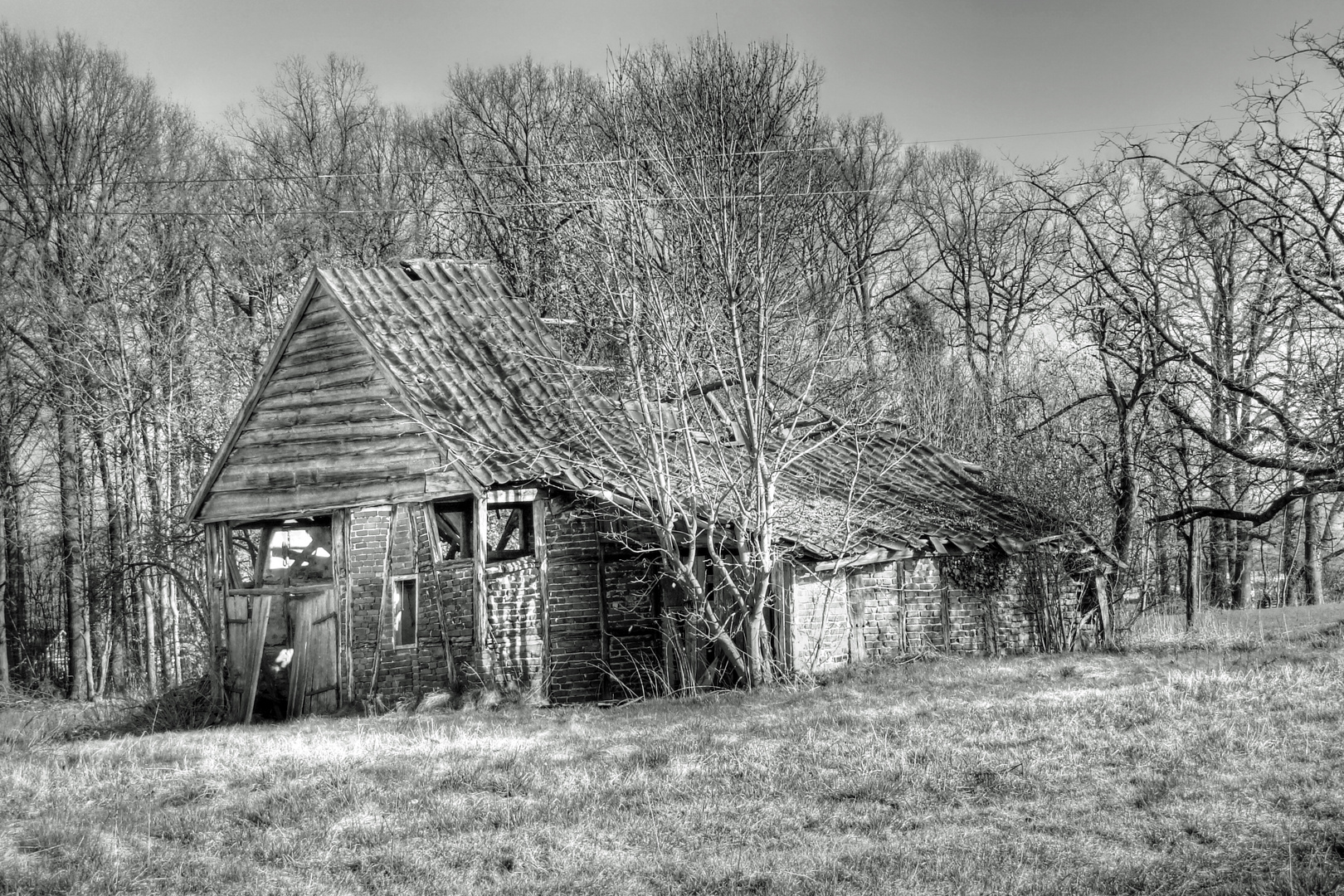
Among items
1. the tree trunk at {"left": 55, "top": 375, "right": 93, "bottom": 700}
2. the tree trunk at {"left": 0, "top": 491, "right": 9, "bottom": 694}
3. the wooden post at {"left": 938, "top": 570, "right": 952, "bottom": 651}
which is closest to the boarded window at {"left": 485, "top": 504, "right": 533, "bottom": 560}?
the wooden post at {"left": 938, "top": 570, "right": 952, "bottom": 651}

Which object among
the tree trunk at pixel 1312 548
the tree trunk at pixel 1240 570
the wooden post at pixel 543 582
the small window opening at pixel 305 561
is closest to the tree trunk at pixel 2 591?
Answer: the small window opening at pixel 305 561

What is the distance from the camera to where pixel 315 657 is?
1483 centimetres

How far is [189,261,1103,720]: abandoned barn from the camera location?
1460cm

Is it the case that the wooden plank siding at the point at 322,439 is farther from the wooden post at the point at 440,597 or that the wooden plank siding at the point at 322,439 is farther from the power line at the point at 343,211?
the power line at the point at 343,211

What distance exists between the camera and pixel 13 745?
40.5 ft

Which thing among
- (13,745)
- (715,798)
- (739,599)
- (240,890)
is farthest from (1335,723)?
(13,745)

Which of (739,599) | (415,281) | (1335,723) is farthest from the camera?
(415,281)

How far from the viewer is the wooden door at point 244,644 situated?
15.2 meters

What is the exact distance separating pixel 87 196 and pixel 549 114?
1046 cm

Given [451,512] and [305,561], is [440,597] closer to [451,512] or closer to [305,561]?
[451,512]

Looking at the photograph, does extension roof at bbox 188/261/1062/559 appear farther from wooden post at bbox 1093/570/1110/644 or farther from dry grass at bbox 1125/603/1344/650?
dry grass at bbox 1125/603/1344/650

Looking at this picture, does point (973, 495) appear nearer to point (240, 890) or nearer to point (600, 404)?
point (600, 404)

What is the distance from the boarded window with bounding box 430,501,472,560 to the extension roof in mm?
920

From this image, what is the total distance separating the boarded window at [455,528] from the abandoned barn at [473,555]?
5cm
